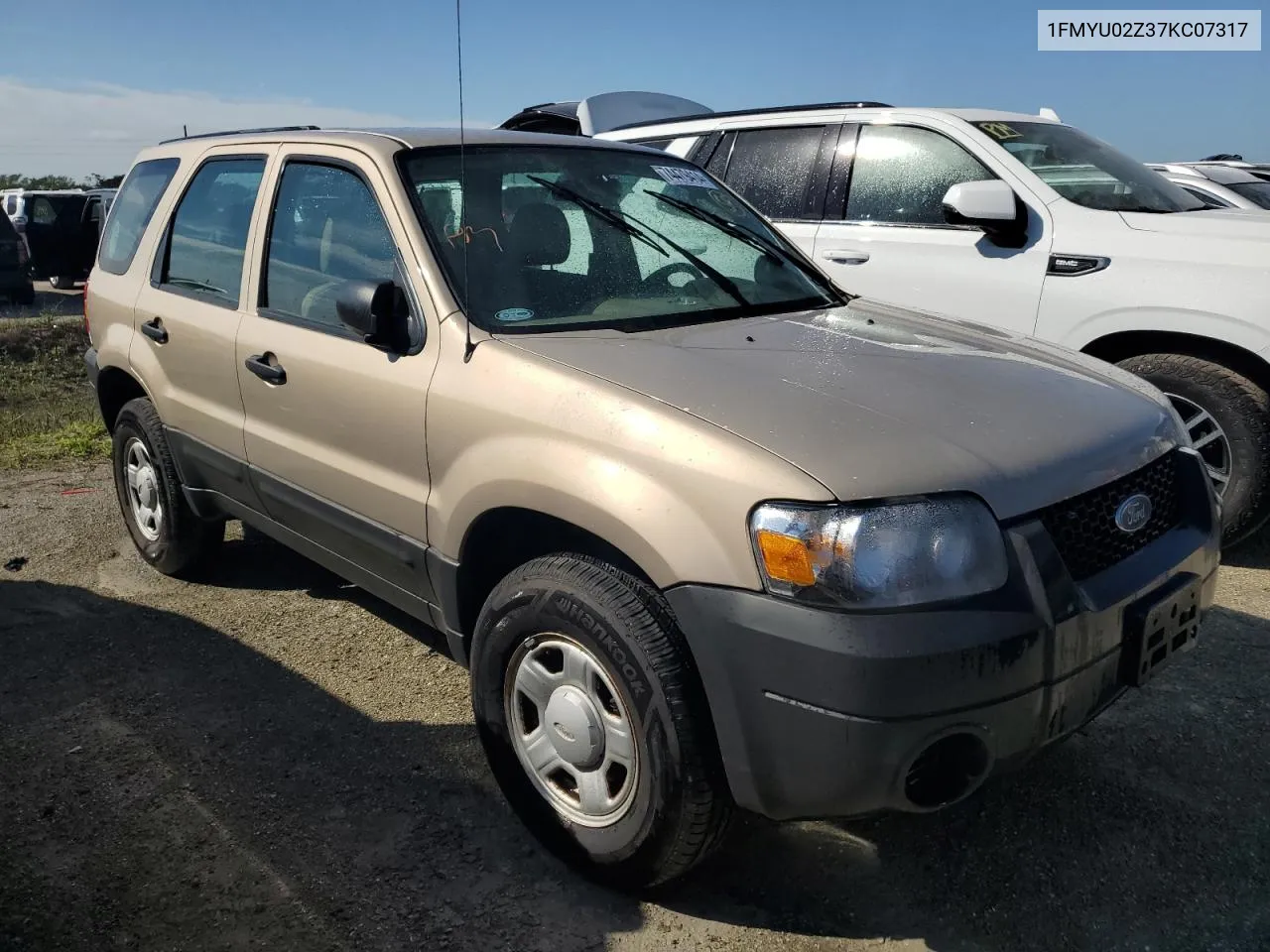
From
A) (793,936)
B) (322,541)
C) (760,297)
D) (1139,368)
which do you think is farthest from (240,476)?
(1139,368)

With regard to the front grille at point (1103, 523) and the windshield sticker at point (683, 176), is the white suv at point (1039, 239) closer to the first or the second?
the windshield sticker at point (683, 176)

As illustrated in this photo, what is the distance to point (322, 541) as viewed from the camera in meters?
3.40

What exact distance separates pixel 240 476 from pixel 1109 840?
296cm

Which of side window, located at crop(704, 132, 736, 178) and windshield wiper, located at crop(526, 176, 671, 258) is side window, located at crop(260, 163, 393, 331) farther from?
side window, located at crop(704, 132, 736, 178)

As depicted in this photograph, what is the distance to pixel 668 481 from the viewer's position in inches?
86.4

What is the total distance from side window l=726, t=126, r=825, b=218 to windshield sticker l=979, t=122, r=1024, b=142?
0.85 metres

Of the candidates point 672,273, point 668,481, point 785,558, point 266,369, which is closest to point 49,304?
point 266,369

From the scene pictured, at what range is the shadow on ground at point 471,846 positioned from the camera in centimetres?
244

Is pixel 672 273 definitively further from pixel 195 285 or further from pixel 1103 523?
pixel 195 285

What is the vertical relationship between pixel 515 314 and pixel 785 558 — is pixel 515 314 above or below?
above

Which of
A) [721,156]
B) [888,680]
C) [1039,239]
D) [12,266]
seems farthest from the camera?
[12,266]

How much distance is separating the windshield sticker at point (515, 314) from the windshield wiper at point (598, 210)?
0.52 metres

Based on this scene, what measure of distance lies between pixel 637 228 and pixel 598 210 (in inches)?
5.1

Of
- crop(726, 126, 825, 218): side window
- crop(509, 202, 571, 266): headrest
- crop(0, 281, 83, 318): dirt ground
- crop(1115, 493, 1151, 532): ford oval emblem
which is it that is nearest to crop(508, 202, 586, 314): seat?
crop(509, 202, 571, 266): headrest
